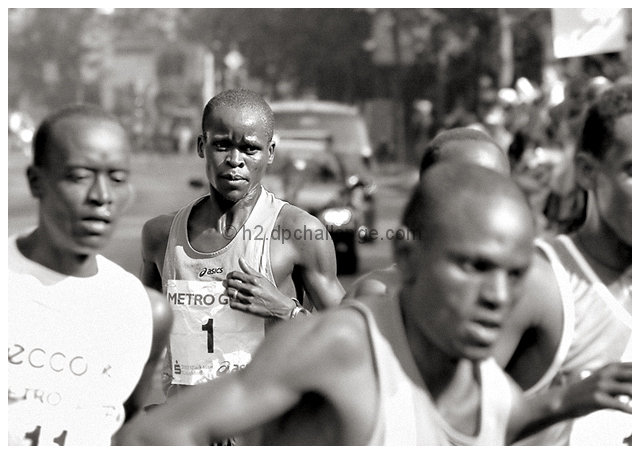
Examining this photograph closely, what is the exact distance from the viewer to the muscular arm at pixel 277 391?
2482 mm

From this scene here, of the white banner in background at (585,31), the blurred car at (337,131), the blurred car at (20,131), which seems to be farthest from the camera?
the blurred car at (337,131)

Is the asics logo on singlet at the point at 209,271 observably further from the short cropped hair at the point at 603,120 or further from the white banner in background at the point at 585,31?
the white banner in background at the point at 585,31

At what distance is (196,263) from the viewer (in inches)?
170

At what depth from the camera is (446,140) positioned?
4398 millimetres

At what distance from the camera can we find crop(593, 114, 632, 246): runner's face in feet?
11.5

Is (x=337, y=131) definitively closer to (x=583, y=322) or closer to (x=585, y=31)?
(x=585, y=31)

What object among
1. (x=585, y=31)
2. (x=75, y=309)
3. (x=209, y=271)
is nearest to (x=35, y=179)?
(x=75, y=309)

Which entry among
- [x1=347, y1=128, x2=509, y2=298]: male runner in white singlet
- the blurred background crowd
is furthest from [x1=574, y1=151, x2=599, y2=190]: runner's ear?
the blurred background crowd

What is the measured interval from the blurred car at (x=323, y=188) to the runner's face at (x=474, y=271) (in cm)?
807

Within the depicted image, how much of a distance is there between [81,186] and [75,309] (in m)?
0.34

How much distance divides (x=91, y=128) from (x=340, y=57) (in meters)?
33.0

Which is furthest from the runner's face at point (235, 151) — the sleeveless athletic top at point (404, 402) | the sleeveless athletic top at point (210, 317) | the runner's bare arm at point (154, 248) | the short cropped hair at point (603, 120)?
the sleeveless athletic top at point (404, 402)

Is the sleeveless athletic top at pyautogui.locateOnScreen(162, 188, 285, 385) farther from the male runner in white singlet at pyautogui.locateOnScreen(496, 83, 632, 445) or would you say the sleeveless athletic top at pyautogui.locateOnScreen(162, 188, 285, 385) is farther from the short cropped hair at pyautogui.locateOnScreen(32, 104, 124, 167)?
the male runner in white singlet at pyautogui.locateOnScreen(496, 83, 632, 445)

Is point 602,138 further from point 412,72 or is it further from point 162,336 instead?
point 412,72
